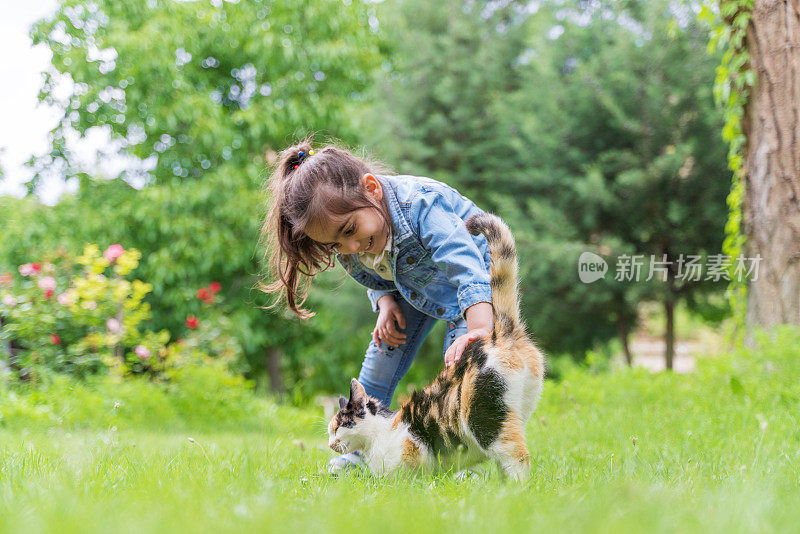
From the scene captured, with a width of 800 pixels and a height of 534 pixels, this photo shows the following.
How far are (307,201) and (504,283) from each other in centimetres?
81

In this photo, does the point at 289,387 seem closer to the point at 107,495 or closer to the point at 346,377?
the point at 346,377

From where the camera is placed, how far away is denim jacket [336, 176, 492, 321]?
7.57 feet

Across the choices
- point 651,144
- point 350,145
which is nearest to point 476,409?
point 651,144

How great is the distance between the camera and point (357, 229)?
8.10ft

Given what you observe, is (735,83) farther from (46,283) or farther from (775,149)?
(46,283)

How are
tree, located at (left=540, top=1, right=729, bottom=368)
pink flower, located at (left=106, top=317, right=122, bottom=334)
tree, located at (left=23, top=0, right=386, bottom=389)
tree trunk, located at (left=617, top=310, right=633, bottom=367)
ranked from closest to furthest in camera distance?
pink flower, located at (left=106, top=317, right=122, bottom=334) < tree, located at (left=540, top=1, right=729, bottom=368) < tree trunk, located at (left=617, top=310, right=633, bottom=367) < tree, located at (left=23, top=0, right=386, bottom=389)

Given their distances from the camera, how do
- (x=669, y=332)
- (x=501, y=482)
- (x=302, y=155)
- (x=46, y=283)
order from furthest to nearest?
(x=669, y=332) → (x=46, y=283) → (x=302, y=155) → (x=501, y=482)

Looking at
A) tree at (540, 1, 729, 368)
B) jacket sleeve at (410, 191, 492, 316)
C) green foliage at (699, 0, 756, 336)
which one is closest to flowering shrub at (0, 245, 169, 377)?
jacket sleeve at (410, 191, 492, 316)

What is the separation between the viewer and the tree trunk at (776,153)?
404cm

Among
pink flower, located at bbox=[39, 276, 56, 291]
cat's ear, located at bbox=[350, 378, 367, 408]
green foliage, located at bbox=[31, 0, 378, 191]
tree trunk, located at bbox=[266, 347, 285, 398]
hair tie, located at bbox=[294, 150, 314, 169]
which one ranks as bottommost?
tree trunk, located at bbox=[266, 347, 285, 398]

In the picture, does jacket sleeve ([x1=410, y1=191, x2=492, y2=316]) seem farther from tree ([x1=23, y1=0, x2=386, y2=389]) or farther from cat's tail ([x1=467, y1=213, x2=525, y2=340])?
tree ([x1=23, y1=0, x2=386, y2=389])

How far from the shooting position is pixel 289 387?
1127 cm

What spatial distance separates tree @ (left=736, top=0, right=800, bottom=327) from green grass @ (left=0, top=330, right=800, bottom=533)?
53 centimetres

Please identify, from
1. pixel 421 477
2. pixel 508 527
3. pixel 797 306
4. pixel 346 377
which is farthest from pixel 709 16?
pixel 346 377
